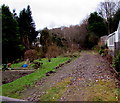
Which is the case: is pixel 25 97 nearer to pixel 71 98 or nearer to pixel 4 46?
pixel 71 98

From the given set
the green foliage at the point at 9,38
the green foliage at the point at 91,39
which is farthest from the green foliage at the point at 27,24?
the green foliage at the point at 91,39

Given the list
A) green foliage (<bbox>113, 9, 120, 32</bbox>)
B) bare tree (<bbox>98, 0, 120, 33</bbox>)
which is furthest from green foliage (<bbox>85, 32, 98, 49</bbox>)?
green foliage (<bbox>113, 9, 120, 32</bbox>)

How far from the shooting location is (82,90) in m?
4.49

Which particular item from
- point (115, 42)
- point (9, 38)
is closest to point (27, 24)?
point (9, 38)

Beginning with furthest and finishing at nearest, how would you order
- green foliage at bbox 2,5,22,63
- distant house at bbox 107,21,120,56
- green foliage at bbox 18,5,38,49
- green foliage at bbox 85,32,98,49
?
green foliage at bbox 85,32,98,49, green foliage at bbox 18,5,38,49, green foliage at bbox 2,5,22,63, distant house at bbox 107,21,120,56

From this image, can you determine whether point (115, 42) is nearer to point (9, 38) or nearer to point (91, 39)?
point (9, 38)

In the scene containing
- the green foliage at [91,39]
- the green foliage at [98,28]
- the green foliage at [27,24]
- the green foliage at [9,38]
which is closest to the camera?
the green foliage at [9,38]

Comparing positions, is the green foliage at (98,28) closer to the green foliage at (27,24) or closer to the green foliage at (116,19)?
the green foliage at (116,19)

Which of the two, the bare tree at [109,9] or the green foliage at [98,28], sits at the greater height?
the bare tree at [109,9]

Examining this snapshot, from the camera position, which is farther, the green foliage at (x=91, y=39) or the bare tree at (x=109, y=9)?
the bare tree at (x=109, y=9)

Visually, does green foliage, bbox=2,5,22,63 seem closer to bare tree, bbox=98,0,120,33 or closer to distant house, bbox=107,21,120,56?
distant house, bbox=107,21,120,56

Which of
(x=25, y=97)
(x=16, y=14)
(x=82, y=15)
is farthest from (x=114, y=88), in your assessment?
(x=82, y=15)

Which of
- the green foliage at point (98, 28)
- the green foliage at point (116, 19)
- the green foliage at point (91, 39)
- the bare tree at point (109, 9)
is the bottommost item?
the green foliage at point (91, 39)

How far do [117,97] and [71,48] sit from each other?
16.4m
